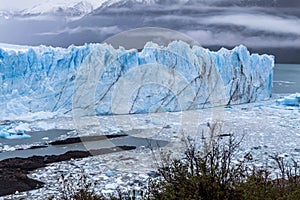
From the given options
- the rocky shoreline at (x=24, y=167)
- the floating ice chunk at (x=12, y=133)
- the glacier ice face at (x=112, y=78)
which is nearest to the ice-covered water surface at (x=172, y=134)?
the rocky shoreline at (x=24, y=167)

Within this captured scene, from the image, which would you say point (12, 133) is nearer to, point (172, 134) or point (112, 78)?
point (172, 134)

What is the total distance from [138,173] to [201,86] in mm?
7331

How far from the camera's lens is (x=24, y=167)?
607 centimetres

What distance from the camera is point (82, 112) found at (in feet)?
37.1

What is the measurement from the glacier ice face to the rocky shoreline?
160 inches

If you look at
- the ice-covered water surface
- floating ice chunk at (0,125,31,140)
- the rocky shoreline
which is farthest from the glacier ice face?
the rocky shoreline

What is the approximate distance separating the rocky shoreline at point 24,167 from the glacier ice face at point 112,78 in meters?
4.06

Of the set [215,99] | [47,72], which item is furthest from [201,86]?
[47,72]

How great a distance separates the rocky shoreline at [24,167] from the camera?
509 centimetres

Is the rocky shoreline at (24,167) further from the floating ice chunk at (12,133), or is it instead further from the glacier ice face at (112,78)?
the glacier ice face at (112,78)

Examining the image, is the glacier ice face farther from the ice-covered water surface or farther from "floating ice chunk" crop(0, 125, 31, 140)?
"floating ice chunk" crop(0, 125, 31, 140)

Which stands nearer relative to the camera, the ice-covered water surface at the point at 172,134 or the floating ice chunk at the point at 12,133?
the ice-covered water surface at the point at 172,134

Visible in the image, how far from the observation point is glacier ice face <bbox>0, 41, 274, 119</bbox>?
1105 cm

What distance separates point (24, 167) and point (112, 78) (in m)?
5.80
